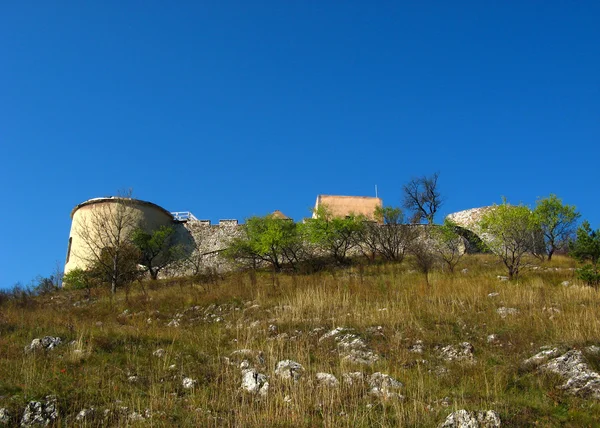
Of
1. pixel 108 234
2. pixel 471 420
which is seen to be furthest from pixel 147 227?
pixel 471 420

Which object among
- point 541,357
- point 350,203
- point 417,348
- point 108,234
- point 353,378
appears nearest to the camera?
point 353,378

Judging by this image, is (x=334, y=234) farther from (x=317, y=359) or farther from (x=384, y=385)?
(x=384, y=385)

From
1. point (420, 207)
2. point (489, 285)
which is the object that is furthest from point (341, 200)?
point (489, 285)

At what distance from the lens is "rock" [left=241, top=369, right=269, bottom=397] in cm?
590

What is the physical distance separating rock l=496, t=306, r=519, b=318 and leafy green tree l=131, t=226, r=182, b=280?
880 inches

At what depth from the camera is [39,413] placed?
5207mm

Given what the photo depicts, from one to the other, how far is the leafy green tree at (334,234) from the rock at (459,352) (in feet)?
63.4

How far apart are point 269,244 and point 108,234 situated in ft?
28.4

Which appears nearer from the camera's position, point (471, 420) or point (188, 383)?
point (471, 420)

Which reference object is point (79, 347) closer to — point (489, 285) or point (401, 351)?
point (401, 351)

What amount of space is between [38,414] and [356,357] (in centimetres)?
425

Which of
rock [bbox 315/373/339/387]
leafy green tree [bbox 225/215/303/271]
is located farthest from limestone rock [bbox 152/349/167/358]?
leafy green tree [bbox 225/215/303/271]

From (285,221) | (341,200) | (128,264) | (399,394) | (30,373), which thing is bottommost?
(399,394)

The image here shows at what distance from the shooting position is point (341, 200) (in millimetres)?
37875
